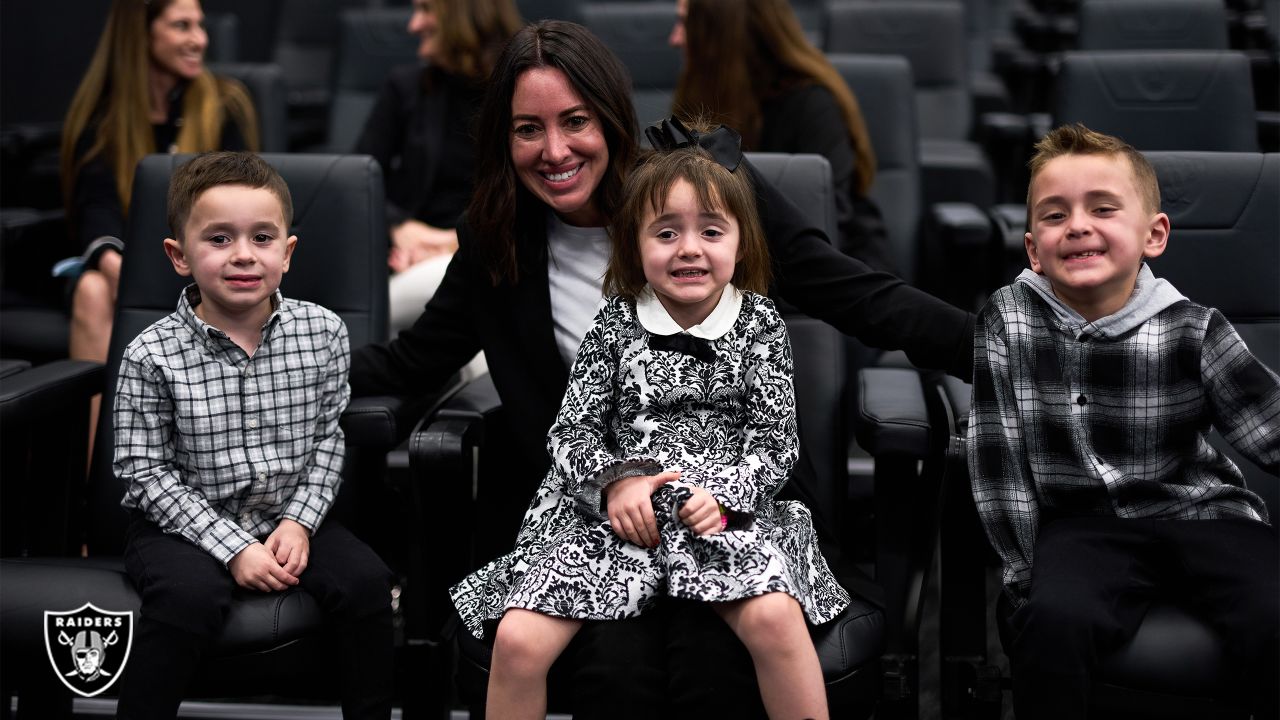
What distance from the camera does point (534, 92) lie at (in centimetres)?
181

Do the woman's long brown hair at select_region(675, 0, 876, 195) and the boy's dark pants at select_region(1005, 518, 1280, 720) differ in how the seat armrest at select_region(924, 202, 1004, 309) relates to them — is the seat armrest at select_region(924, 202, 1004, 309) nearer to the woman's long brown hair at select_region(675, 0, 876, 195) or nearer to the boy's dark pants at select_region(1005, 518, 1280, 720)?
the woman's long brown hair at select_region(675, 0, 876, 195)

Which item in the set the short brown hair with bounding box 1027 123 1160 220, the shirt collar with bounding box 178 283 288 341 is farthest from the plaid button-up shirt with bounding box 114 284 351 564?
the short brown hair with bounding box 1027 123 1160 220

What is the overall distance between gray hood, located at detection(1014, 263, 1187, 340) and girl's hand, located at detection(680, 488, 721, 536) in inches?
20.2

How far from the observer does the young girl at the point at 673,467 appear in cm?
153

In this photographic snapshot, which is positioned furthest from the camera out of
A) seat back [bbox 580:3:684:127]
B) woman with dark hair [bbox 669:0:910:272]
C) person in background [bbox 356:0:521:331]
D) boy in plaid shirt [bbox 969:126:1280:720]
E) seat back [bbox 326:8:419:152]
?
seat back [bbox 326:8:419:152]

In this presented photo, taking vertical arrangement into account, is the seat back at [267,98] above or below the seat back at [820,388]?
above

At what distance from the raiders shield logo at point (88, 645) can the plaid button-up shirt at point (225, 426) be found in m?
0.15

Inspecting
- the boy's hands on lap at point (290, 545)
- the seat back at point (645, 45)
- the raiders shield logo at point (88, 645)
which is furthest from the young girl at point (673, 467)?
the seat back at point (645, 45)

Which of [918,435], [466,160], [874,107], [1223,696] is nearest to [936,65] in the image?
[874,107]

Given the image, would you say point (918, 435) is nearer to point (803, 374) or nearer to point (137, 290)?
point (803, 374)

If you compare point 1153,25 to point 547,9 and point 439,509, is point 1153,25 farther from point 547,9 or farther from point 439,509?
point 439,509

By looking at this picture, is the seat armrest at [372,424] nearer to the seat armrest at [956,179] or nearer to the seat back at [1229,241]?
the seat back at [1229,241]

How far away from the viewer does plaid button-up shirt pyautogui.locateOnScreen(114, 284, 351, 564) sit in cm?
177

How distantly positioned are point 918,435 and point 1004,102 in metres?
3.25
